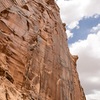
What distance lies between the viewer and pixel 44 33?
34.3 m

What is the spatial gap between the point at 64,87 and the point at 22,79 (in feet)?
29.1

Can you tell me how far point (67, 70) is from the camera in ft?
120

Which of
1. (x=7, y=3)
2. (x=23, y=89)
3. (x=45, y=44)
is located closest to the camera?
(x=23, y=89)

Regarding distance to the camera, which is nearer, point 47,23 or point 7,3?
point 7,3

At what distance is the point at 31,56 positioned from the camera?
28.4m

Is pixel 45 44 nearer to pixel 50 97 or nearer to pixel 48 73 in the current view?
pixel 48 73

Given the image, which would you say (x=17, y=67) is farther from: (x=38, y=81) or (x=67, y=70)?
(x=67, y=70)

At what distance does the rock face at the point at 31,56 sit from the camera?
2473 cm

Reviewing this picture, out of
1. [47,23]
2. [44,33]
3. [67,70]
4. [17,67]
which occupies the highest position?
[47,23]

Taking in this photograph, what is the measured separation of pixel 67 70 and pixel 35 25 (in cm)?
800

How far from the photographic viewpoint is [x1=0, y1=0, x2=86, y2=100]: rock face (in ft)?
81.1

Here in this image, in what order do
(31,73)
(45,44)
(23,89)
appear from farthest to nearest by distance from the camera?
1. (45,44)
2. (31,73)
3. (23,89)

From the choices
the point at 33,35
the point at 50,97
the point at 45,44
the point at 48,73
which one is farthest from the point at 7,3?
the point at 50,97

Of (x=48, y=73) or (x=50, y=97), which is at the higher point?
(x=48, y=73)
